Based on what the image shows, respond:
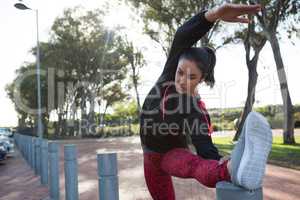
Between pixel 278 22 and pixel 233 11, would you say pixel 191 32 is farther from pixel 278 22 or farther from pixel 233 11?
pixel 278 22

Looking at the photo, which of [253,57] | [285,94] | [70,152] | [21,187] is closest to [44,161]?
[21,187]

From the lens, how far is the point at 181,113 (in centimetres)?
308

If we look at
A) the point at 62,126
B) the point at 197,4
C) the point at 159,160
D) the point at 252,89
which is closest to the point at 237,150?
the point at 159,160

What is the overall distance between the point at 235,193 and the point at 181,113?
1.27 meters

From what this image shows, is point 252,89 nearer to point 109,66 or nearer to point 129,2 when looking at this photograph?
point 129,2


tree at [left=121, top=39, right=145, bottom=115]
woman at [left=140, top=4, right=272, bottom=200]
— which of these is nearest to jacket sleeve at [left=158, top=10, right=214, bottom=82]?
woman at [left=140, top=4, right=272, bottom=200]

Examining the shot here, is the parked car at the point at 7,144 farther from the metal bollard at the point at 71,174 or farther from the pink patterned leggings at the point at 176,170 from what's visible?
the pink patterned leggings at the point at 176,170

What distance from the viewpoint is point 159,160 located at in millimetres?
3227

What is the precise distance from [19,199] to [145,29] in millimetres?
20235

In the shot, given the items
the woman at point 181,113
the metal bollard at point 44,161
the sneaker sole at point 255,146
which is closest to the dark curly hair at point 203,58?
the woman at point 181,113

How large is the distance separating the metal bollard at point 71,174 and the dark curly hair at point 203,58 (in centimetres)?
322

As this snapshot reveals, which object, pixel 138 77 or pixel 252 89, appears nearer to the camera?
pixel 252 89

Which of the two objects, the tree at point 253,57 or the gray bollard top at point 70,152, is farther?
the tree at point 253,57

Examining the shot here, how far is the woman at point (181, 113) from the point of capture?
2936 mm
